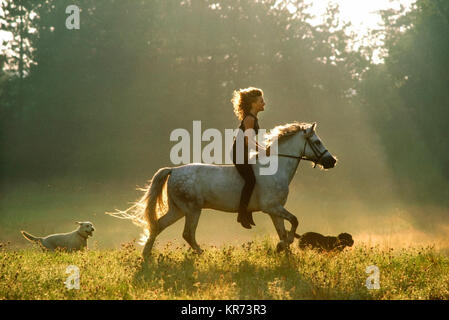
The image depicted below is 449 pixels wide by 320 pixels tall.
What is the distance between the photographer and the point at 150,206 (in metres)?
11.0

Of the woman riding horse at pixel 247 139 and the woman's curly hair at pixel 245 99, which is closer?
the woman riding horse at pixel 247 139

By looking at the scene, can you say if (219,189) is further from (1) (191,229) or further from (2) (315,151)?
(2) (315,151)

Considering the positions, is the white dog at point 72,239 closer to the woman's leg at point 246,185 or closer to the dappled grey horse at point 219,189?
the dappled grey horse at point 219,189

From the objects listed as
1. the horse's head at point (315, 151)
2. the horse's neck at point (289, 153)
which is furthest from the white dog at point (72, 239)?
the horse's head at point (315, 151)

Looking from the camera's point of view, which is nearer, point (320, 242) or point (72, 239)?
point (320, 242)

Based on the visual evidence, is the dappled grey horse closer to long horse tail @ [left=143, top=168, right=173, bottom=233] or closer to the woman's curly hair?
long horse tail @ [left=143, top=168, right=173, bottom=233]

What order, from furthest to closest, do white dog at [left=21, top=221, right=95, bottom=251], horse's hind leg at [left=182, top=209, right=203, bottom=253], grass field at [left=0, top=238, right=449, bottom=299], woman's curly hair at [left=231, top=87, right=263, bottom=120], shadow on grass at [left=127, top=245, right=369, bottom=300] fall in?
white dog at [left=21, top=221, right=95, bottom=251] < horse's hind leg at [left=182, top=209, right=203, bottom=253] < woman's curly hair at [left=231, top=87, right=263, bottom=120] < grass field at [left=0, top=238, right=449, bottom=299] < shadow on grass at [left=127, top=245, right=369, bottom=300]

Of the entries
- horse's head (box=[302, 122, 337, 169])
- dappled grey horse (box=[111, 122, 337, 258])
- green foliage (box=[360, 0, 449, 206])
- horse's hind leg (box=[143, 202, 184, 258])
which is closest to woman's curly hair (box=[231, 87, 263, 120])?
dappled grey horse (box=[111, 122, 337, 258])

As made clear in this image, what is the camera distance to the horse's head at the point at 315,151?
35.6 feet

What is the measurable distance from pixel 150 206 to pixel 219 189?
157 centimetres

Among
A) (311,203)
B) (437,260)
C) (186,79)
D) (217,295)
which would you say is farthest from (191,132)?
(217,295)

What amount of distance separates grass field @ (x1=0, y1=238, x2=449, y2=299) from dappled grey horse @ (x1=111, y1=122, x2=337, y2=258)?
0.71 metres

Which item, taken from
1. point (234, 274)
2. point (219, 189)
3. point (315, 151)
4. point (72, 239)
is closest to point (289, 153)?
A: point (315, 151)

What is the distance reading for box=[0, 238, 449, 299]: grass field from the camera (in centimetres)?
828
